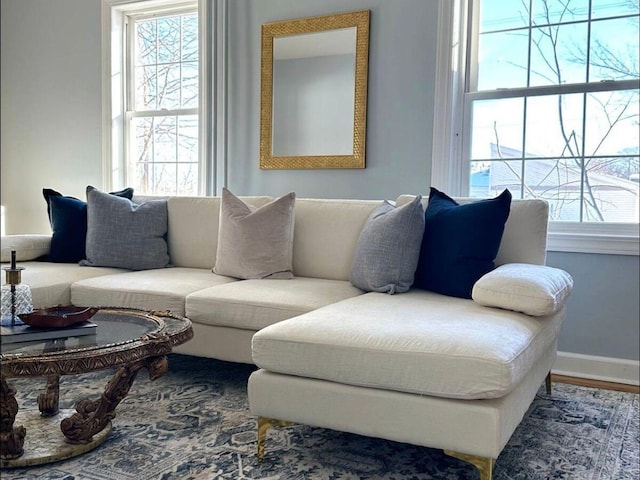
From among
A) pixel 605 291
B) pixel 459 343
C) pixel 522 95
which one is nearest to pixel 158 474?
pixel 459 343

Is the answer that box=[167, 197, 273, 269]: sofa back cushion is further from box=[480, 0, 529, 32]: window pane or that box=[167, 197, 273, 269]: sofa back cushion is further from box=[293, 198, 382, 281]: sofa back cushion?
box=[480, 0, 529, 32]: window pane

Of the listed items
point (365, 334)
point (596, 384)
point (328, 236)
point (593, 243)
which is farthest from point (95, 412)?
point (593, 243)

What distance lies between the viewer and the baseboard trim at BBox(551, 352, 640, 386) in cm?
302

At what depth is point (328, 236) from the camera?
3.07 meters

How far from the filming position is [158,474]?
185 centimetres

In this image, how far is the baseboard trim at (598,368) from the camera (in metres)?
3.02

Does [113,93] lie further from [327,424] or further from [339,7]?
[327,424]

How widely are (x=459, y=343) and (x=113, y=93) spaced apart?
3.58 meters

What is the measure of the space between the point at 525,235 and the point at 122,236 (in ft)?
6.84

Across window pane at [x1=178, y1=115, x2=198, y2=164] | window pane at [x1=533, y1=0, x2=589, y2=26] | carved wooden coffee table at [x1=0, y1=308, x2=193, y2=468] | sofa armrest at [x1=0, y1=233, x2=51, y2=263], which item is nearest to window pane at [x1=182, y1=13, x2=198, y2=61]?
window pane at [x1=178, y1=115, x2=198, y2=164]

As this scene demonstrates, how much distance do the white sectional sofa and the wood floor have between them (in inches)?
22.5

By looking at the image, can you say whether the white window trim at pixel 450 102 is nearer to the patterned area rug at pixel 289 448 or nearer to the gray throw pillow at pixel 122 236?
the patterned area rug at pixel 289 448

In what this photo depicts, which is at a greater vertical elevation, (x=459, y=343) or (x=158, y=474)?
(x=459, y=343)

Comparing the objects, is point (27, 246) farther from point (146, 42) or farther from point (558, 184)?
point (558, 184)
